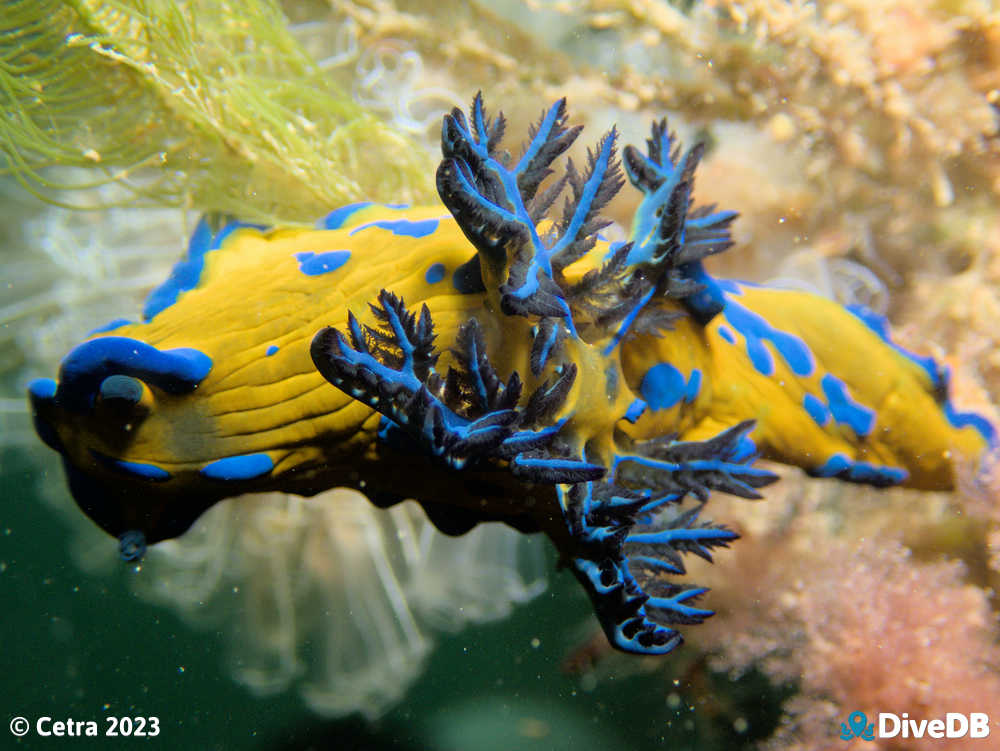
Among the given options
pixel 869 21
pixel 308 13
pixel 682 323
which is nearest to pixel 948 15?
pixel 869 21

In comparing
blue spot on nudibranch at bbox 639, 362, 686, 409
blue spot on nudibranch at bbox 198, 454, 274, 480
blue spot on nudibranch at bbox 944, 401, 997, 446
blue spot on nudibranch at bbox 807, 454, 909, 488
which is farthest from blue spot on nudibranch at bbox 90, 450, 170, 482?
blue spot on nudibranch at bbox 944, 401, 997, 446

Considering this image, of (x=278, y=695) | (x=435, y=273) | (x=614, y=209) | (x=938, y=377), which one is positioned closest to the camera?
(x=435, y=273)

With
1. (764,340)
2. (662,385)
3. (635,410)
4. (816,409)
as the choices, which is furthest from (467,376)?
(816,409)

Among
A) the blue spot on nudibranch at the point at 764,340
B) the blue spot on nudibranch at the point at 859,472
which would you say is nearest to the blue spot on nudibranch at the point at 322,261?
the blue spot on nudibranch at the point at 764,340

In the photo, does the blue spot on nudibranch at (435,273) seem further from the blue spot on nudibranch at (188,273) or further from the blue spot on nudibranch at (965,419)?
the blue spot on nudibranch at (965,419)

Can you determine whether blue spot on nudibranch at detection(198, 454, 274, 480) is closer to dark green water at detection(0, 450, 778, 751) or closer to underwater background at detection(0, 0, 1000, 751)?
underwater background at detection(0, 0, 1000, 751)

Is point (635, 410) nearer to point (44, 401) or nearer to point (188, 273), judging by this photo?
point (188, 273)

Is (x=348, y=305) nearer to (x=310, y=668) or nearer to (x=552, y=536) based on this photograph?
(x=552, y=536)
